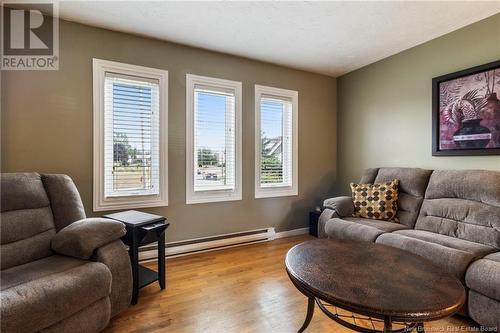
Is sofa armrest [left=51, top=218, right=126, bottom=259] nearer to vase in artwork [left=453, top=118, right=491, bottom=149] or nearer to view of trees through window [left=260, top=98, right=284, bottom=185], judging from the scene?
view of trees through window [left=260, top=98, right=284, bottom=185]

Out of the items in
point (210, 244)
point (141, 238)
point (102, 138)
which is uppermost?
point (102, 138)

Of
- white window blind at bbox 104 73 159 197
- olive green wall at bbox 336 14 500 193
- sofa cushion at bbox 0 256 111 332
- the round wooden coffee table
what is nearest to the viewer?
the round wooden coffee table

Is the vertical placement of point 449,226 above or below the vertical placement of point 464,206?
below

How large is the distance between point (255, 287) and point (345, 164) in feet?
8.42

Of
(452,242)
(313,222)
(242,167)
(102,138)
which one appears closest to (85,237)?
(102,138)

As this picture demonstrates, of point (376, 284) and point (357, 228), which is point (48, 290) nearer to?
point (376, 284)

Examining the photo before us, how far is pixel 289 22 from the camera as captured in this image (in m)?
2.46

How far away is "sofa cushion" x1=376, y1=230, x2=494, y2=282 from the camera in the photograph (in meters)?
1.72

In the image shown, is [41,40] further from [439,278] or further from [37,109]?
[439,278]

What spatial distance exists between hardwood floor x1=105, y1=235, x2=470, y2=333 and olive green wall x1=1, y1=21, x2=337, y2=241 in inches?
25.6

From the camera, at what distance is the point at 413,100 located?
3.05 metres

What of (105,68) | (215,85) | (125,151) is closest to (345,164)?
(215,85)

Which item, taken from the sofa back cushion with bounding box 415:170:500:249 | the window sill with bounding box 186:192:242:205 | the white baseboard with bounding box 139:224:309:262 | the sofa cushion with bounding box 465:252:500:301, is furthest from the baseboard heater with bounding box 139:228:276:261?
the sofa cushion with bounding box 465:252:500:301

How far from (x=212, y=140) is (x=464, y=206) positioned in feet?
8.76
